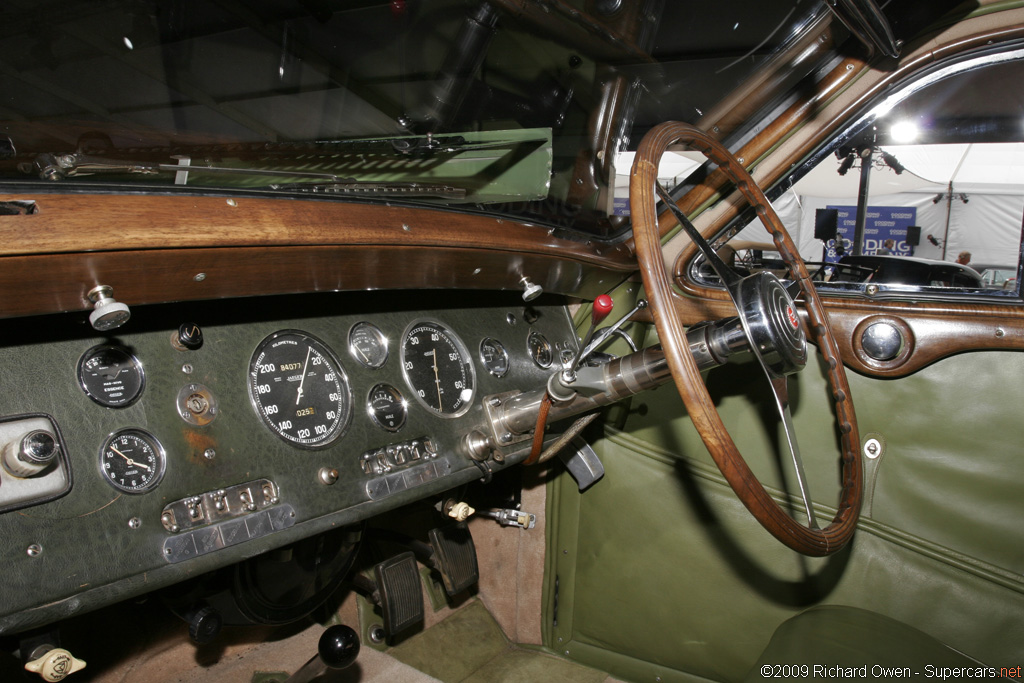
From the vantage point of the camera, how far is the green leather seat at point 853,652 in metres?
1.18

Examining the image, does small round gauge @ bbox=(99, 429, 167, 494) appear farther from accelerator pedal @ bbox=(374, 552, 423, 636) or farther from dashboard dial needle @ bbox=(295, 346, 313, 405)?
accelerator pedal @ bbox=(374, 552, 423, 636)

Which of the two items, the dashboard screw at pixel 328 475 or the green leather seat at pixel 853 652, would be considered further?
the dashboard screw at pixel 328 475

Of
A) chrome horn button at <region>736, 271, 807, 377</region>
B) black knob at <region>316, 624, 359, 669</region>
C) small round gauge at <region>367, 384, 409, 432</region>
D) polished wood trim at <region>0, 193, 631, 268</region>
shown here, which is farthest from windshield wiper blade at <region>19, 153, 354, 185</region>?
black knob at <region>316, 624, 359, 669</region>

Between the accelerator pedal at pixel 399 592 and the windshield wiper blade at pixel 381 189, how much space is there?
4.45 ft

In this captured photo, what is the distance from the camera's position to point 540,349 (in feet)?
6.78

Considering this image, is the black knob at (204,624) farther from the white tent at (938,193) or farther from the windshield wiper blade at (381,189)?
the white tent at (938,193)

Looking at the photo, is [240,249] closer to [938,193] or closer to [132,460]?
[132,460]

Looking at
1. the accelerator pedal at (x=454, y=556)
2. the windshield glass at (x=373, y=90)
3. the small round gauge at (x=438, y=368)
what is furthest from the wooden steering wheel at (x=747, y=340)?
the accelerator pedal at (x=454, y=556)

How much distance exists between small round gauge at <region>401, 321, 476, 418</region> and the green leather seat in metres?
0.96

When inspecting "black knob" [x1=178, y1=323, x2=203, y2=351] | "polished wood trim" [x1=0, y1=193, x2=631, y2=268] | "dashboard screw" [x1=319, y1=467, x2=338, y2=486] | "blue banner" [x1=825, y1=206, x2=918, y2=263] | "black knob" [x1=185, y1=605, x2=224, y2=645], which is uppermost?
"blue banner" [x1=825, y1=206, x2=918, y2=263]

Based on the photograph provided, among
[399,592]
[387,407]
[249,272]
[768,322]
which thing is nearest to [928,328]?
[768,322]

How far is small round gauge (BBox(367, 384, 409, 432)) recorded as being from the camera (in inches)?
62.4

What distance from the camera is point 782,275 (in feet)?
6.40

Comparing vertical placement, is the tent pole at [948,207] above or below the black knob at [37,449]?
above
